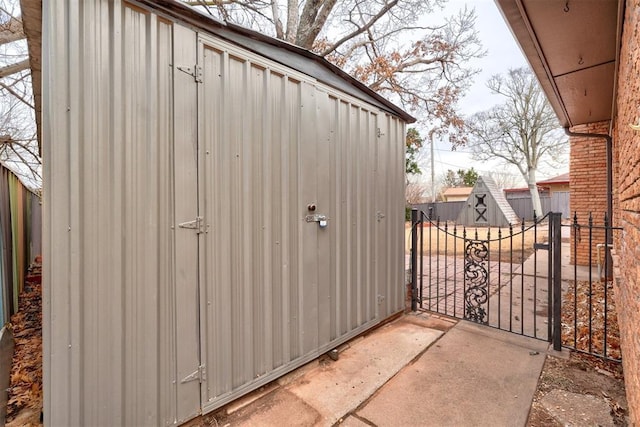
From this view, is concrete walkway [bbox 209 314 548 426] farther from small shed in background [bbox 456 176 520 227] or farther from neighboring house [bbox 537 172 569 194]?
neighboring house [bbox 537 172 569 194]

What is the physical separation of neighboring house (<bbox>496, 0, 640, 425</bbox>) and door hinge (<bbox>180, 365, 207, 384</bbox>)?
2.52m

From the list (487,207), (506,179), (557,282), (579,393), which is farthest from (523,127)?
(579,393)

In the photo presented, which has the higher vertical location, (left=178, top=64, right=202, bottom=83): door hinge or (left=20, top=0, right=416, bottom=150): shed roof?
(left=20, top=0, right=416, bottom=150): shed roof

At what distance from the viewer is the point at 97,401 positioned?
1.69 m

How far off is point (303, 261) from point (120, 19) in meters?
2.10

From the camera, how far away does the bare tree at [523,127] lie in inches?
772

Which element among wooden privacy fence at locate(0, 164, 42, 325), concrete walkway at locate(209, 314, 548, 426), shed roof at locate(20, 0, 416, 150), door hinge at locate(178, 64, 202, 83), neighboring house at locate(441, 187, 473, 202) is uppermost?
neighboring house at locate(441, 187, 473, 202)

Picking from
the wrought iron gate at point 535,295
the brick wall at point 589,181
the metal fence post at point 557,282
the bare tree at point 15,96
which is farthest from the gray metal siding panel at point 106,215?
the brick wall at point 589,181

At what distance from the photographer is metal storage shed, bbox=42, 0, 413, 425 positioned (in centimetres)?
160

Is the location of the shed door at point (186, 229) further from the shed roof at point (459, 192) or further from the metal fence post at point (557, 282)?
the shed roof at point (459, 192)

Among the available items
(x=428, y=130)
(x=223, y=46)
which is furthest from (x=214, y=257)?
(x=428, y=130)

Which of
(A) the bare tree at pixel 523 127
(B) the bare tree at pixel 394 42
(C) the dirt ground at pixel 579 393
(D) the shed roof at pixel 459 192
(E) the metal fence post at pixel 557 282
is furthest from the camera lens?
(D) the shed roof at pixel 459 192

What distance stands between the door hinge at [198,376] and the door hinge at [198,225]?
938 mm

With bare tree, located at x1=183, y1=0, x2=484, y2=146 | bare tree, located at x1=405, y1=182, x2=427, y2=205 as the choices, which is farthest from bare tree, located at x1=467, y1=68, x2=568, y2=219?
bare tree, located at x1=183, y1=0, x2=484, y2=146
